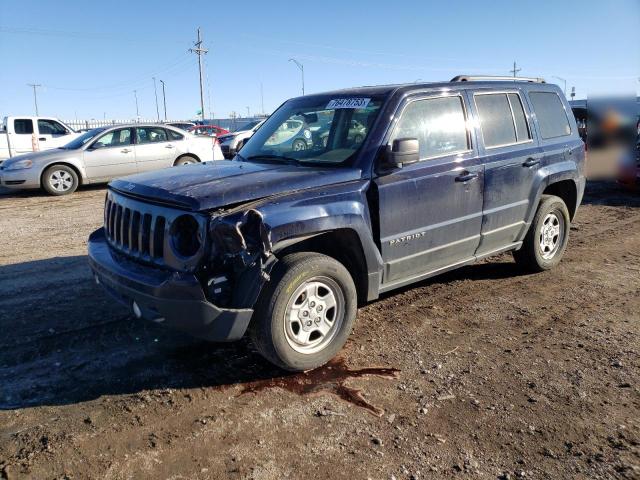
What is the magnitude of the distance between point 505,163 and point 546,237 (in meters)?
1.37

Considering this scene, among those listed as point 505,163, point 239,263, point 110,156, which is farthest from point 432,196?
point 110,156

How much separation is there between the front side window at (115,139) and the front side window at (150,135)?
255mm

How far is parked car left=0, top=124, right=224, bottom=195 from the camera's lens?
1198 centimetres

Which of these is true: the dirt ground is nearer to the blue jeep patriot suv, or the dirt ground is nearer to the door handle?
the blue jeep patriot suv

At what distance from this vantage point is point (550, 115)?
19.2ft

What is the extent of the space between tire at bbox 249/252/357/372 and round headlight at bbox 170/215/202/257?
539 millimetres

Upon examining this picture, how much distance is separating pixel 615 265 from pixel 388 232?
358 cm

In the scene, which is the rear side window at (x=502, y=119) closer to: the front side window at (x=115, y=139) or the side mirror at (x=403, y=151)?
the side mirror at (x=403, y=151)

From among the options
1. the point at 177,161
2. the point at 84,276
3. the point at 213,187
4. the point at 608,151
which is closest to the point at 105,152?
the point at 177,161

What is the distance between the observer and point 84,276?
5.93m

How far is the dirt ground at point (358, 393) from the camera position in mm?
2861

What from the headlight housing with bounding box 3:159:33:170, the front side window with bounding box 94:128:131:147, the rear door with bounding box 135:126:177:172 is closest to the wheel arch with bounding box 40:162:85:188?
the headlight housing with bounding box 3:159:33:170

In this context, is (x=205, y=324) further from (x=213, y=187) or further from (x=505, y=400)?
(x=505, y=400)

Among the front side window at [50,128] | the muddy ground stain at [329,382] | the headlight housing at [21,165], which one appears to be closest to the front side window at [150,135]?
the headlight housing at [21,165]
